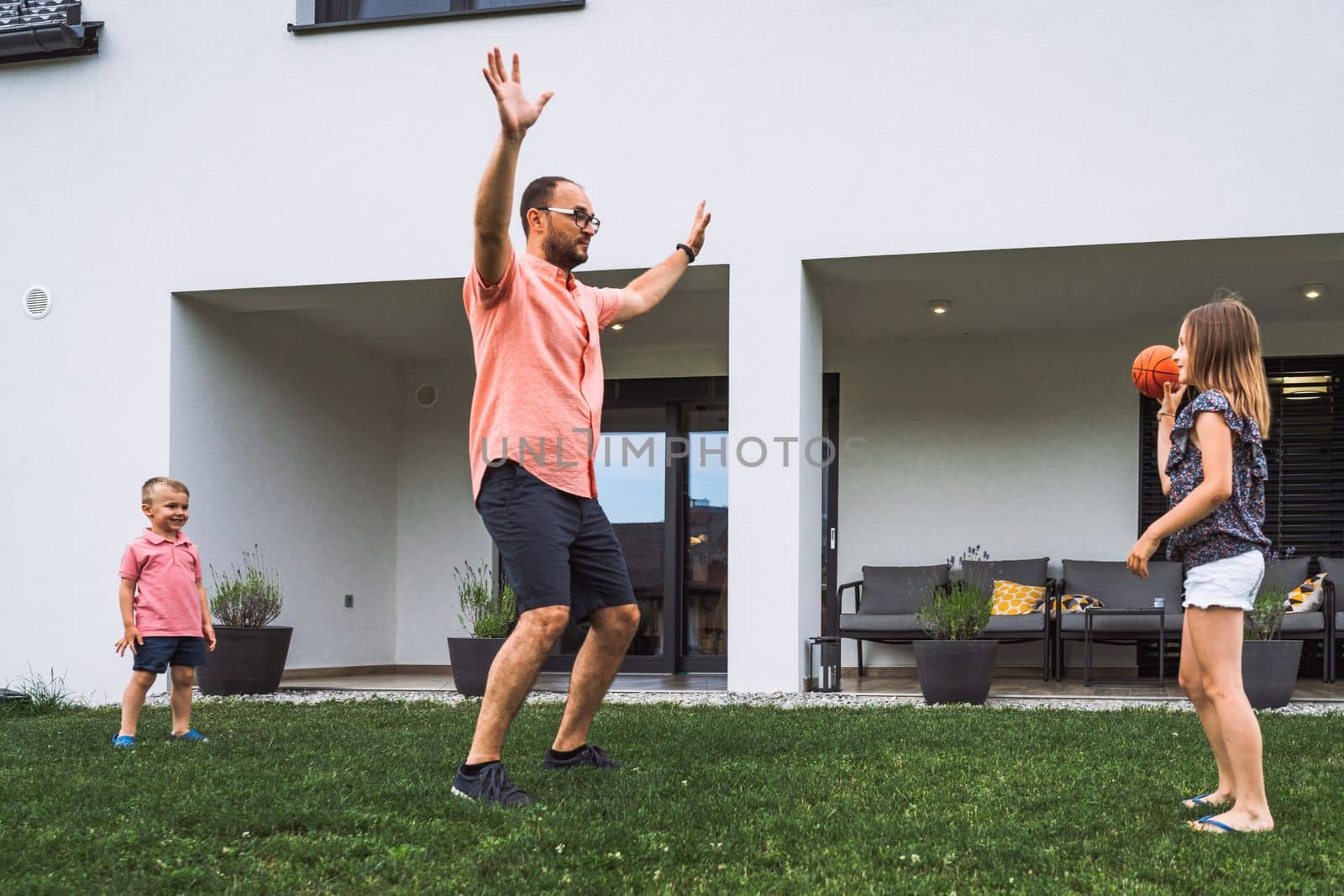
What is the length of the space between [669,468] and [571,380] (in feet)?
20.3

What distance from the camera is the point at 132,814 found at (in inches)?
124

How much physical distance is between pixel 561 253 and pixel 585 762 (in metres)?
1.55

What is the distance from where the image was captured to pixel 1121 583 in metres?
8.81

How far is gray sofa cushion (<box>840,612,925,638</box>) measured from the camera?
830cm

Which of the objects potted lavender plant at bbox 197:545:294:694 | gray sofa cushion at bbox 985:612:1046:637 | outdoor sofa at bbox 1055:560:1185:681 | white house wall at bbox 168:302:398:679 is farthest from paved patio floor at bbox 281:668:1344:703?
white house wall at bbox 168:302:398:679

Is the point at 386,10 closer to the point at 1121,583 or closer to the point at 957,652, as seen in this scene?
the point at 957,652

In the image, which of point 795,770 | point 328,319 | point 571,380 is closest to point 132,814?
point 571,380

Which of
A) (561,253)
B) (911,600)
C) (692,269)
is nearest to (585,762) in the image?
(561,253)

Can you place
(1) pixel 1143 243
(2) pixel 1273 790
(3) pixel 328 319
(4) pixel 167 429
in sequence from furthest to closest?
(3) pixel 328 319, (4) pixel 167 429, (1) pixel 1143 243, (2) pixel 1273 790

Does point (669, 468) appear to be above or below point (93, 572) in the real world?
above

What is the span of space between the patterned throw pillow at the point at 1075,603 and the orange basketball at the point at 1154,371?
3669 mm

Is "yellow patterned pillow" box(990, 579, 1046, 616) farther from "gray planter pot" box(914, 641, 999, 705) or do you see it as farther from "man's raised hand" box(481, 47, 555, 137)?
"man's raised hand" box(481, 47, 555, 137)

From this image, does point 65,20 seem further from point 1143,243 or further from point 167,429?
point 1143,243

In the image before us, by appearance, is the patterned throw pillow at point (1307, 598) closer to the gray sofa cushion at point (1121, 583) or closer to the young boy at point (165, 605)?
the gray sofa cushion at point (1121, 583)
